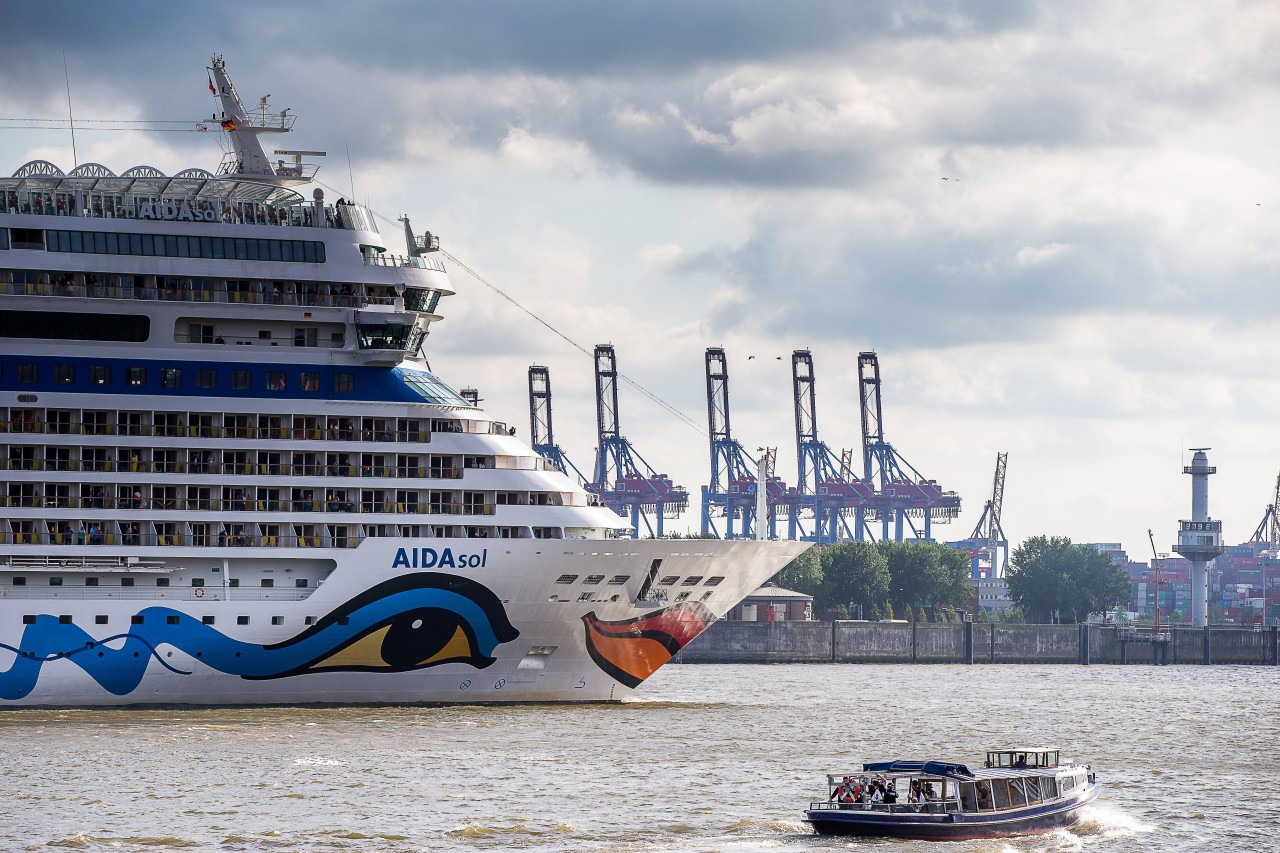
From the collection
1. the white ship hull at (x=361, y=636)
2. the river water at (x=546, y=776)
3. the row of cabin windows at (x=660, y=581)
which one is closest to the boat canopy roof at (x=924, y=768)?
the river water at (x=546, y=776)

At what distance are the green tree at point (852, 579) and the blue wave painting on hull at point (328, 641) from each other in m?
126

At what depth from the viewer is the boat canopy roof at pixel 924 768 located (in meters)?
44.1

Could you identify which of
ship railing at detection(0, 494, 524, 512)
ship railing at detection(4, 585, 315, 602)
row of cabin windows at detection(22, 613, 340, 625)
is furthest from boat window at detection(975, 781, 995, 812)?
ship railing at detection(4, 585, 315, 602)

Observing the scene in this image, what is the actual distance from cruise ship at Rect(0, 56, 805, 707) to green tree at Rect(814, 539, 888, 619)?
12099 centimetres

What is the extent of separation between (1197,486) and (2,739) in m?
158

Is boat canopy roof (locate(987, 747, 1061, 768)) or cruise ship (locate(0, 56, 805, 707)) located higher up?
cruise ship (locate(0, 56, 805, 707))

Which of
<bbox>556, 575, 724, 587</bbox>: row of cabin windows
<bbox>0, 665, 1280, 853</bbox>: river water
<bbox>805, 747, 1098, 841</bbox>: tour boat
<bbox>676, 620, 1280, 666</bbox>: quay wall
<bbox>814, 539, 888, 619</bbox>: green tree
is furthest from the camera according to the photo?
<bbox>814, 539, 888, 619</bbox>: green tree

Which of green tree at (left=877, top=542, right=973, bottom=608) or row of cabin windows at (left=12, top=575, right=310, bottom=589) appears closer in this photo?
row of cabin windows at (left=12, top=575, right=310, bottom=589)

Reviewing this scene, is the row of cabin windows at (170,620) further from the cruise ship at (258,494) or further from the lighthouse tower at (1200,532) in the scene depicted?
the lighthouse tower at (1200,532)

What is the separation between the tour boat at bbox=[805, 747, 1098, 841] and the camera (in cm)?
4269

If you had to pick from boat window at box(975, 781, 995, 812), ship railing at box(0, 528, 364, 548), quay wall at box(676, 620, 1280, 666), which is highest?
ship railing at box(0, 528, 364, 548)

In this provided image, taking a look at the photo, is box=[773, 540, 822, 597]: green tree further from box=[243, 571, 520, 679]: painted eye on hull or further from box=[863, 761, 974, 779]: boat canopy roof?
box=[863, 761, 974, 779]: boat canopy roof

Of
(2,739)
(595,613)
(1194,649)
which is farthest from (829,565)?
(2,739)

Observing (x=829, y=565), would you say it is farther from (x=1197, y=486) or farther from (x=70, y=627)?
(x=70, y=627)
